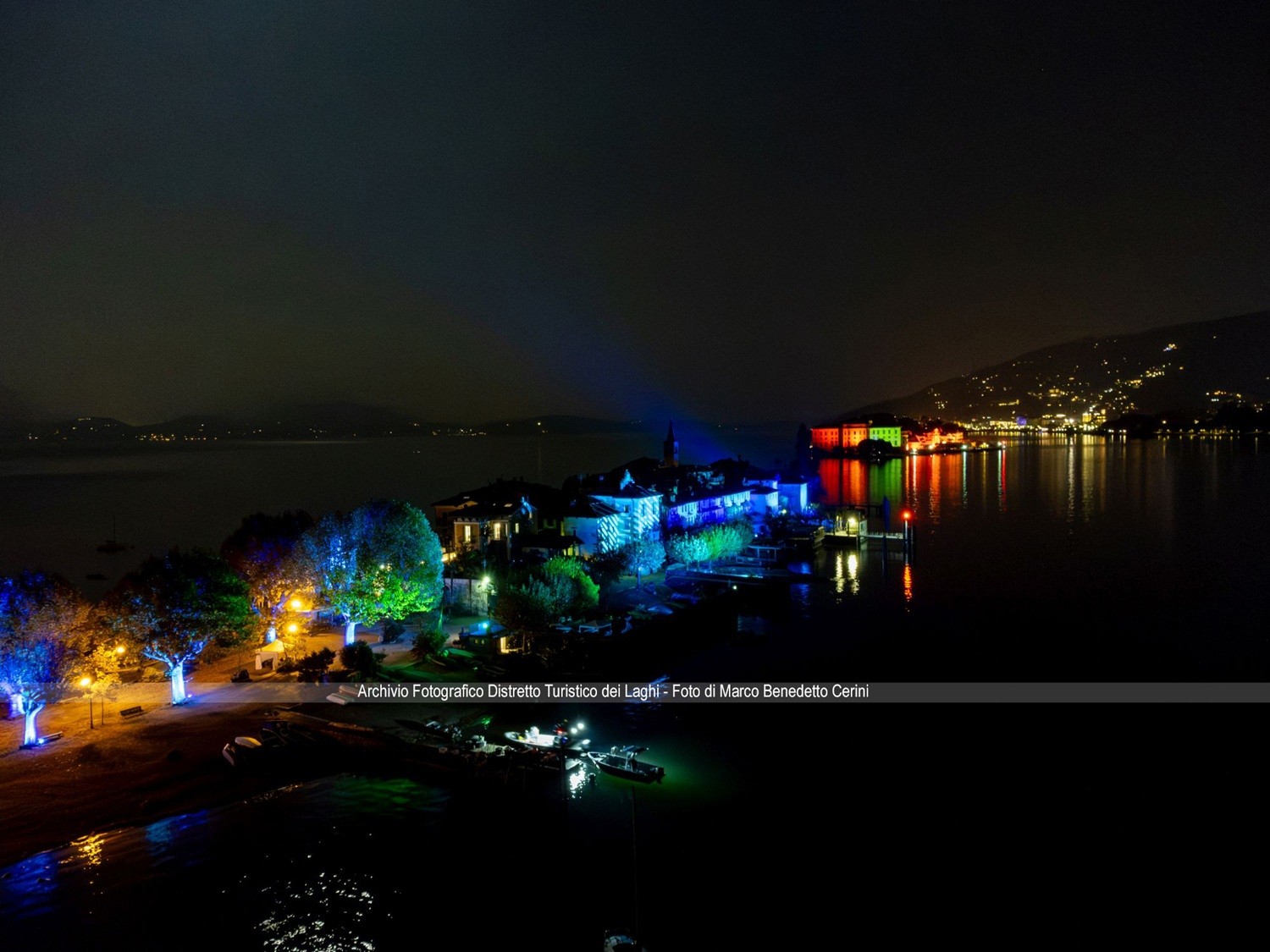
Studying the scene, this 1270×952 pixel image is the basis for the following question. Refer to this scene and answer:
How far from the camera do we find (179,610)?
16781 millimetres

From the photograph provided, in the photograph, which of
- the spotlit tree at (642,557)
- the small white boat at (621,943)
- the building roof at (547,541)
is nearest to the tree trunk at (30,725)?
the small white boat at (621,943)

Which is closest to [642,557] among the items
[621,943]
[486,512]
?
[486,512]

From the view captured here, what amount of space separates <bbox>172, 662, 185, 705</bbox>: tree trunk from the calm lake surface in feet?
14.9

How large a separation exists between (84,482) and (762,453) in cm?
12406

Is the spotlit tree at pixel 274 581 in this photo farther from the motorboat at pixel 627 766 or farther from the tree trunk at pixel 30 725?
the motorboat at pixel 627 766

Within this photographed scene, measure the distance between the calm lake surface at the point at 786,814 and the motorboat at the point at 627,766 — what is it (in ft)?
1.49

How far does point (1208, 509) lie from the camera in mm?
54562

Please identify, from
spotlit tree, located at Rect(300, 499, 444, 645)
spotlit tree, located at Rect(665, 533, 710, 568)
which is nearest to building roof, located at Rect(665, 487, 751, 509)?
spotlit tree, located at Rect(665, 533, 710, 568)

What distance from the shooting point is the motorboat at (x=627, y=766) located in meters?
14.6

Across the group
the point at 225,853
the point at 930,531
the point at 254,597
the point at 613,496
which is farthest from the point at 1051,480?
the point at 225,853

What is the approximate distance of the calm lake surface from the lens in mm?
10867

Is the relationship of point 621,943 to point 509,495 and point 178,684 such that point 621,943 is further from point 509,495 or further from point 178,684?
point 509,495

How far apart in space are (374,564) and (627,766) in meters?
9.57

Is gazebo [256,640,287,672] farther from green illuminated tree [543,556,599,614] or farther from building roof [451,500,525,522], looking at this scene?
building roof [451,500,525,522]
